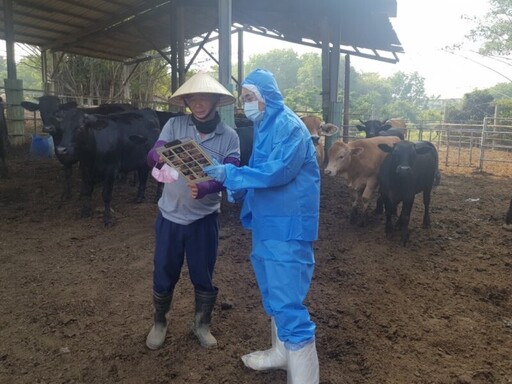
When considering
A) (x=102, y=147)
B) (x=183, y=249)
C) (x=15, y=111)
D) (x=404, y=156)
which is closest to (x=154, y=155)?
(x=183, y=249)

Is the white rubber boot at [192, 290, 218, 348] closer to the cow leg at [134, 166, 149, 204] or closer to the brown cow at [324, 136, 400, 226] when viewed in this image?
the brown cow at [324, 136, 400, 226]

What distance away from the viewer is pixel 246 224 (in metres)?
2.67

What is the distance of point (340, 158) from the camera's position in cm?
649

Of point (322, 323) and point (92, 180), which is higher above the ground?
point (92, 180)

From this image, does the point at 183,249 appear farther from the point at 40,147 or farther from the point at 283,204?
the point at 40,147

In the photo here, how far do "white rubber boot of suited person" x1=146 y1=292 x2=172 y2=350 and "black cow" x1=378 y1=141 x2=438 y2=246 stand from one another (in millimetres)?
3458

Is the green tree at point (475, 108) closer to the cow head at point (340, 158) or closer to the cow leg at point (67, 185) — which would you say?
the cow head at point (340, 158)

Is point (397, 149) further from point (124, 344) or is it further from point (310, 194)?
point (124, 344)

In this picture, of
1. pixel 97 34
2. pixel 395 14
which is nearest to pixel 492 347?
pixel 395 14

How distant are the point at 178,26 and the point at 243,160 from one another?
668cm

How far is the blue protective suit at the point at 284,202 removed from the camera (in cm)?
224

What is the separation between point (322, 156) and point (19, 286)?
30.0ft

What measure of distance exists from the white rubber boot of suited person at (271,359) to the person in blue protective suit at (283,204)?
29cm

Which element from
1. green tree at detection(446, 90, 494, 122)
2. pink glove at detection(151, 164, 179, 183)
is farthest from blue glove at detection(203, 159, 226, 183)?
green tree at detection(446, 90, 494, 122)
